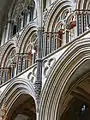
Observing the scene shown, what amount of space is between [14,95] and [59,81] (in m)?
2.46

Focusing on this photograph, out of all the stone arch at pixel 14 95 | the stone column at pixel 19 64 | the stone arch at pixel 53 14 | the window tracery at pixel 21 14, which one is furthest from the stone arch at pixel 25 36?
the stone arch at pixel 14 95

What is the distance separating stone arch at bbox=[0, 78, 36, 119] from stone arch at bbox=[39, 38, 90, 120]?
119 centimetres

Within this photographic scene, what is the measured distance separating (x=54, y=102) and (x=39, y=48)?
202 centimetres

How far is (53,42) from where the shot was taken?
39.5ft

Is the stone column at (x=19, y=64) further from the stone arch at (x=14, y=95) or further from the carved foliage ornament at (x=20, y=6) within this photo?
the carved foliage ornament at (x=20, y=6)

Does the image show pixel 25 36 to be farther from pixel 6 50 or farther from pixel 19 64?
pixel 6 50

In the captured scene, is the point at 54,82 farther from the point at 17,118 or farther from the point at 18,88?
the point at 17,118

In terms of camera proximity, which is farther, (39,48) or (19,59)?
(19,59)

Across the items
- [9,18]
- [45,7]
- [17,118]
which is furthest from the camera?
[9,18]

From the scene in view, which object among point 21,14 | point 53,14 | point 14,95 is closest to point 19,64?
point 14,95

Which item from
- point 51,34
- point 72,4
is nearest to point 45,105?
point 51,34

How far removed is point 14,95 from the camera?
12742 mm

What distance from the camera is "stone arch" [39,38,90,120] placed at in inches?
419

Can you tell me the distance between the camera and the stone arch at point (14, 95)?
12273 millimetres
